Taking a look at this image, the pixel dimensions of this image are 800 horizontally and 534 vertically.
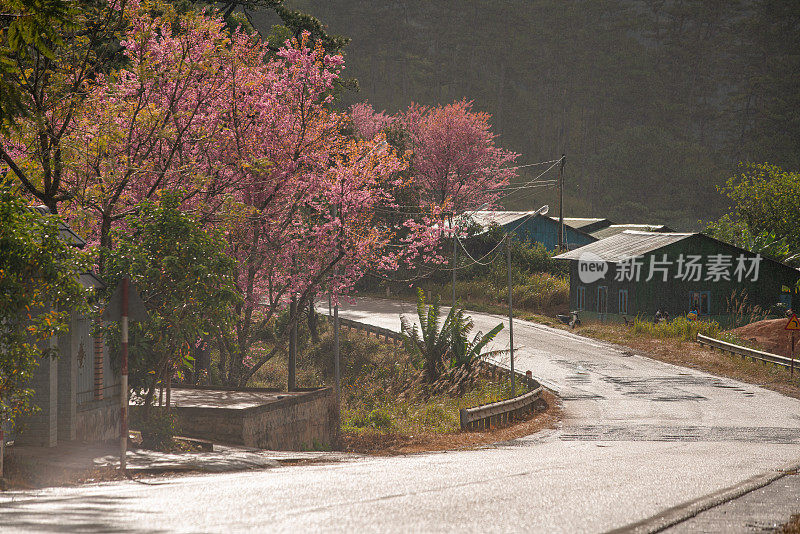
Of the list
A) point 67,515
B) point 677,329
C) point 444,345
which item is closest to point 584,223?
point 677,329

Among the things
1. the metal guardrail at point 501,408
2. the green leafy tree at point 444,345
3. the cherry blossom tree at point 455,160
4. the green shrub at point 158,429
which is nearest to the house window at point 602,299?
the metal guardrail at point 501,408

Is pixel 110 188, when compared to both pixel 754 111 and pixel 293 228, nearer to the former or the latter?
pixel 293 228

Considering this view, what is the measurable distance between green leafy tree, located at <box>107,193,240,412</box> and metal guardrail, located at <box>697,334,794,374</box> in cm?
→ 2352

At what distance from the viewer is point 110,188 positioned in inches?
666

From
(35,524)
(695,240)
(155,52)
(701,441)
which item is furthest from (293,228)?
(695,240)

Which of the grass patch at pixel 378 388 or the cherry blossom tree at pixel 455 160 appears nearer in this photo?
the grass patch at pixel 378 388

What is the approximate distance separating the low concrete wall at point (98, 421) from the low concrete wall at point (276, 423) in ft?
3.97

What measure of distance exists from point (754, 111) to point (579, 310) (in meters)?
67.2

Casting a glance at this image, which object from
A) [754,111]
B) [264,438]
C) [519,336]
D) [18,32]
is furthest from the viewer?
[754,111]

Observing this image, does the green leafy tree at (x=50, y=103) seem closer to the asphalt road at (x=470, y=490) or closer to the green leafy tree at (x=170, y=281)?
the green leafy tree at (x=170, y=281)

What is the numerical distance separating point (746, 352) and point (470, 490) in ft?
89.2

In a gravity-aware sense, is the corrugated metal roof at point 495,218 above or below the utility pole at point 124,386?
above

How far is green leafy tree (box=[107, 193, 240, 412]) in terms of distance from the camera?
14070 mm

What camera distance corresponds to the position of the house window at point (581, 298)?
47406 millimetres
